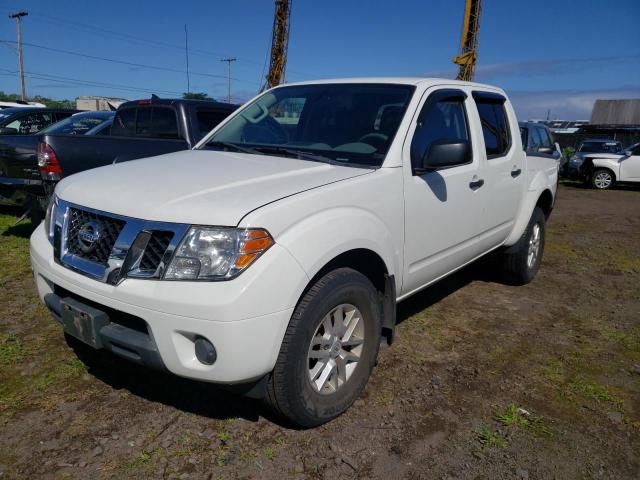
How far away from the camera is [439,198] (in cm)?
336

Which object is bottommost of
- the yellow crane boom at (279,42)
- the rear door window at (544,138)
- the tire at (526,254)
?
the tire at (526,254)

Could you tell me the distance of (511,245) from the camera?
4.87 metres

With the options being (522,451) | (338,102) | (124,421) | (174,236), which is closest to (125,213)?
(174,236)

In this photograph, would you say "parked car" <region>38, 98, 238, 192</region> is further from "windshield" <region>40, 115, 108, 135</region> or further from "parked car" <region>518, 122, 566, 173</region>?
"parked car" <region>518, 122, 566, 173</region>

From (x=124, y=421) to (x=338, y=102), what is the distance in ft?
7.85

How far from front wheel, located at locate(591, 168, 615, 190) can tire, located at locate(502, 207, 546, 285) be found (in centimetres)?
1356

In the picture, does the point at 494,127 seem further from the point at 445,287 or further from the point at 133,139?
the point at 133,139

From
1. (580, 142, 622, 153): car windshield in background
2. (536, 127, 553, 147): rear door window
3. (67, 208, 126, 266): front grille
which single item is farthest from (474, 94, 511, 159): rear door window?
(580, 142, 622, 153): car windshield in background

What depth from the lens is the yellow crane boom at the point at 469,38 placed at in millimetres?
27891

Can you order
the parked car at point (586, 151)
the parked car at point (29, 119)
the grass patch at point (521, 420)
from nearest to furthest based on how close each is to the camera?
the grass patch at point (521, 420), the parked car at point (29, 119), the parked car at point (586, 151)

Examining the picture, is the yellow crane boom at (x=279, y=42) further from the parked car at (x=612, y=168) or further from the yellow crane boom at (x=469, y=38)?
the parked car at (x=612, y=168)

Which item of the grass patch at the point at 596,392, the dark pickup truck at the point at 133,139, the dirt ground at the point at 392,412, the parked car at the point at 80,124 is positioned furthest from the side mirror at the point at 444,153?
the parked car at the point at 80,124

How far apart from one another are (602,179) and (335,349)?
1726cm

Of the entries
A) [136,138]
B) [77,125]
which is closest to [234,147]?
[136,138]
